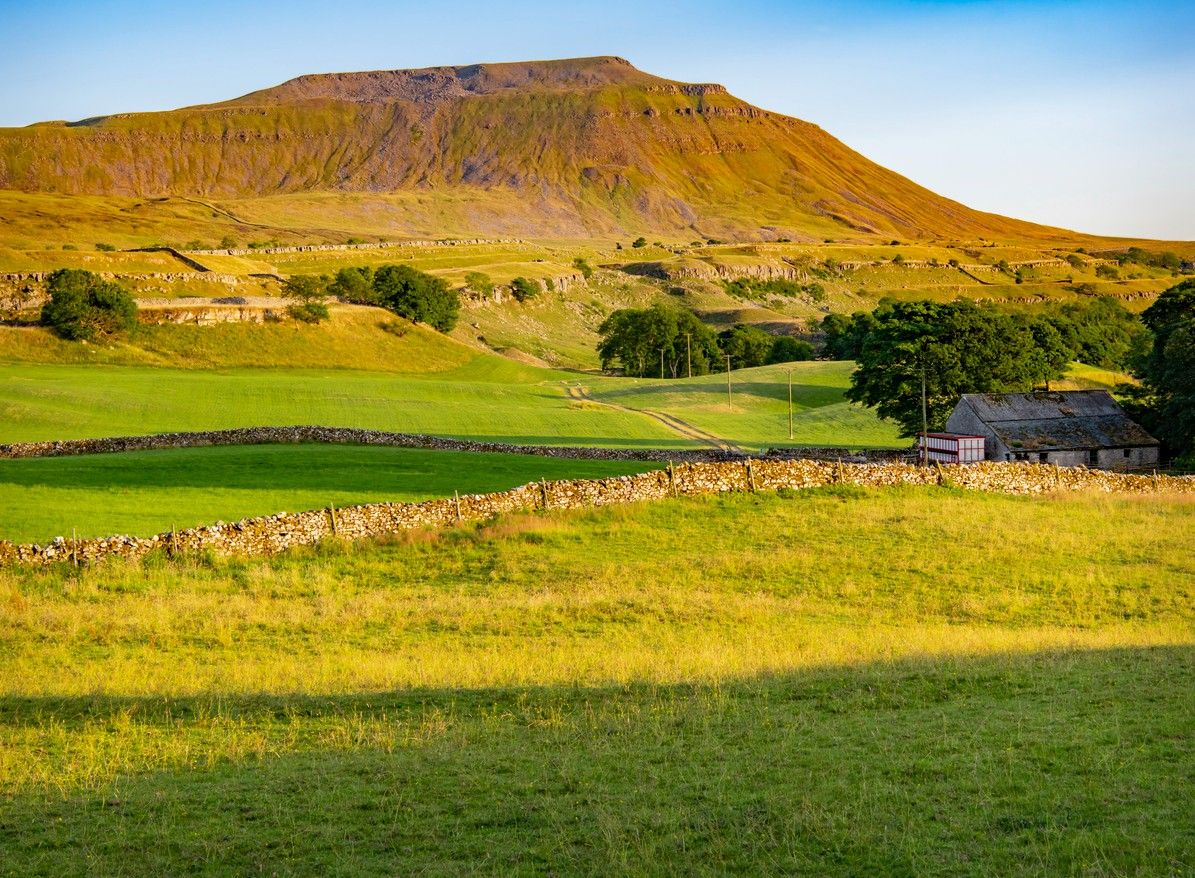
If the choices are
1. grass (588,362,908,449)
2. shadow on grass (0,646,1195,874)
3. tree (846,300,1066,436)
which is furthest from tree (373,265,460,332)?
shadow on grass (0,646,1195,874)

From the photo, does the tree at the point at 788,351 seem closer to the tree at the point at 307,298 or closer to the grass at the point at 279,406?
the tree at the point at 307,298

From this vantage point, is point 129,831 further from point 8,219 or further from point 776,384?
point 8,219

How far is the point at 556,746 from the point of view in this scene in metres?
14.8

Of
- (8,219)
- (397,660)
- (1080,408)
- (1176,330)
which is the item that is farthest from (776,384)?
(8,219)

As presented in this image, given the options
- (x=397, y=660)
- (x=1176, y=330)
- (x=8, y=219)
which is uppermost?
(x=8, y=219)

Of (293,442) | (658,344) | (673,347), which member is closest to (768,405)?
(658,344)

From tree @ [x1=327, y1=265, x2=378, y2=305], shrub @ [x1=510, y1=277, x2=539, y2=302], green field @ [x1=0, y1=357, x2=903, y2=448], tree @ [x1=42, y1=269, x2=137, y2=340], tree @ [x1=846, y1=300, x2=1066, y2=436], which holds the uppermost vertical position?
shrub @ [x1=510, y1=277, x2=539, y2=302]

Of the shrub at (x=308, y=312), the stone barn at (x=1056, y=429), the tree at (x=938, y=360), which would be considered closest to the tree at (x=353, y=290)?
the shrub at (x=308, y=312)

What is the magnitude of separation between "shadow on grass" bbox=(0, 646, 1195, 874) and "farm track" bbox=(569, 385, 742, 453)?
47.7 m

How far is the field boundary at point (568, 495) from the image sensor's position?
3088cm

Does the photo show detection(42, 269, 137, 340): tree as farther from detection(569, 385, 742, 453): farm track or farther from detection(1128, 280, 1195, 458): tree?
detection(1128, 280, 1195, 458): tree

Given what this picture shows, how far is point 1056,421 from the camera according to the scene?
69500 millimetres

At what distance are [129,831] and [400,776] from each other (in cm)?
306

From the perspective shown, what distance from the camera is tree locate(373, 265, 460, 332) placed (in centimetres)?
12962
